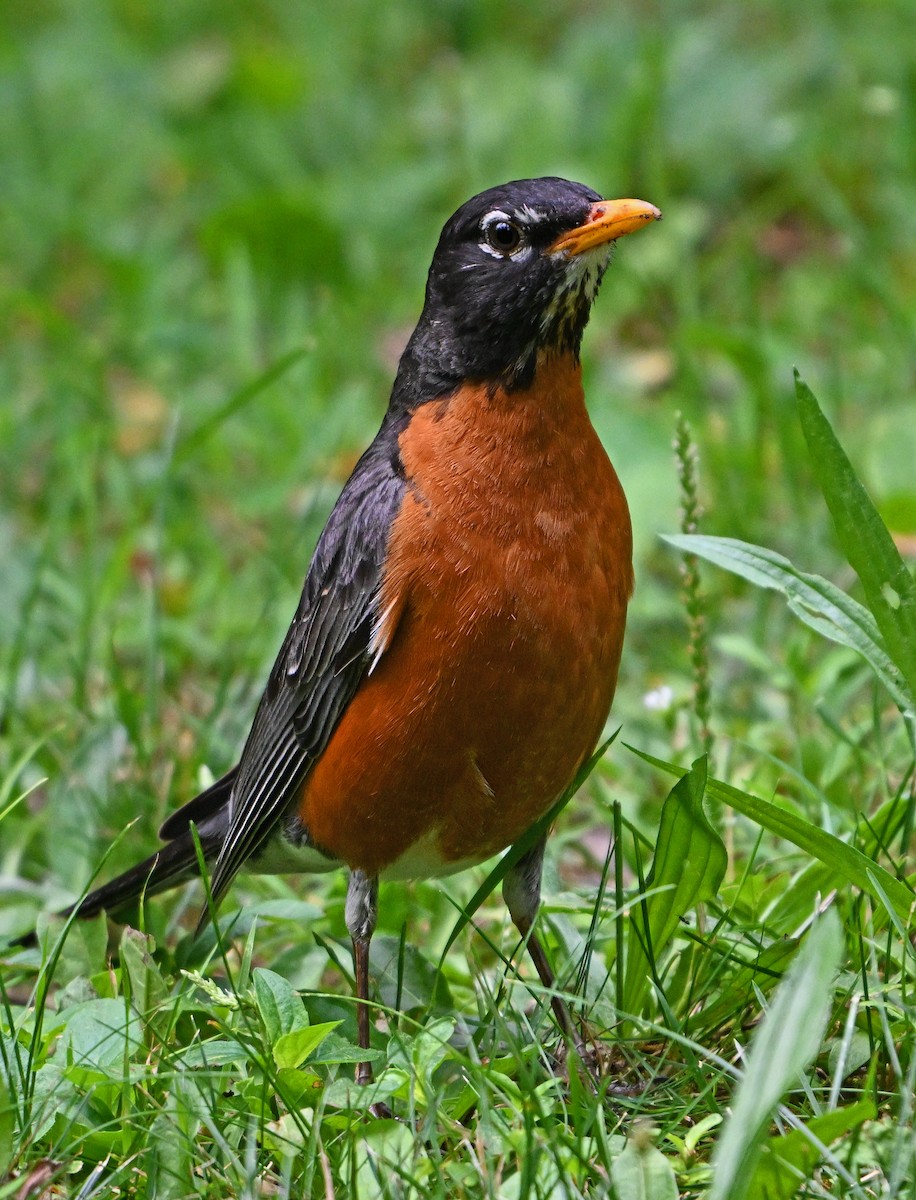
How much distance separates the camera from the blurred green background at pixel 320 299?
5.38 meters

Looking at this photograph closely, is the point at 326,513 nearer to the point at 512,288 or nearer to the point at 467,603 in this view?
the point at 512,288

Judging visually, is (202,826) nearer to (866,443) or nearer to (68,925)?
(68,925)

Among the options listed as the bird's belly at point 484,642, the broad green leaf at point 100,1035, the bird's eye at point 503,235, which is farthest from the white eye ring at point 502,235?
the broad green leaf at point 100,1035

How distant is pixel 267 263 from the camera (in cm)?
837

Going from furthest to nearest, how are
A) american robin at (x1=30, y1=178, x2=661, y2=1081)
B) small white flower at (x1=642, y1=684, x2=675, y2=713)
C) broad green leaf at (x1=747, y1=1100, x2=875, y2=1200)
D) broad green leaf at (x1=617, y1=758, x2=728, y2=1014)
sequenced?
small white flower at (x1=642, y1=684, x2=675, y2=713), american robin at (x1=30, y1=178, x2=661, y2=1081), broad green leaf at (x1=617, y1=758, x2=728, y2=1014), broad green leaf at (x1=747, y1=1100, x2=875, y2=1200)

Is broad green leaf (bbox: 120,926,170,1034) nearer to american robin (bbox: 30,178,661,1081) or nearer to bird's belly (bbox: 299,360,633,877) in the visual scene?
american robin (bbox: 30,178,661,1081)

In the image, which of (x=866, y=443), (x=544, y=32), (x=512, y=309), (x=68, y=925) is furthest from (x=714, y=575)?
(x=544, y=32)

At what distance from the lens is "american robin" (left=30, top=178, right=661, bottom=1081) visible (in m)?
3.59

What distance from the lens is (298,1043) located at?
10.5 feet

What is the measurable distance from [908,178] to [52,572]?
4737mm

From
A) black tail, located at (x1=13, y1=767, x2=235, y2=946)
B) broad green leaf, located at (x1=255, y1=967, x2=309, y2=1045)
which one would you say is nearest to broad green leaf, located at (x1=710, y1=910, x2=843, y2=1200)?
broad green leaf, located at (x1=255, y1=967, x2=309, y2=1045)

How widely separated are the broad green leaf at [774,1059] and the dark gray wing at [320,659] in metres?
1.52

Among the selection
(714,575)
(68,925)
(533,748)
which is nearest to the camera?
(68,925)

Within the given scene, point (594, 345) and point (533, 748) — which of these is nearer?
point (533, 748)
